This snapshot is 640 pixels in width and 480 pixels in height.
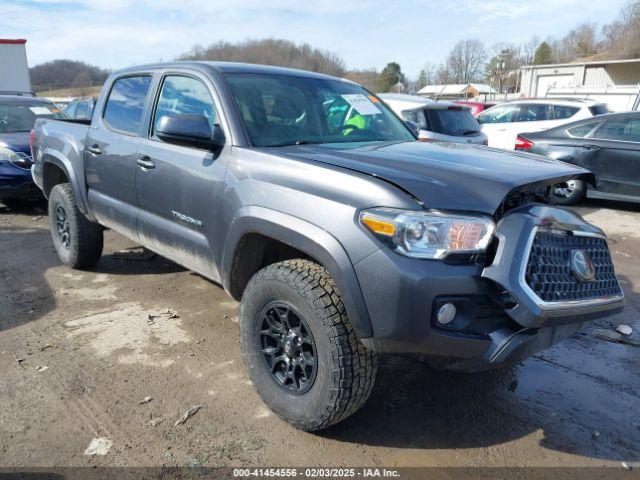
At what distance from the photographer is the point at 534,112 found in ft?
38.7

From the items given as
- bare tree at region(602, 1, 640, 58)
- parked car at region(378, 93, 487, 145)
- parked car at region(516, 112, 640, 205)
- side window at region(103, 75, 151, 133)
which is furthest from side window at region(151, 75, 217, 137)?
bare tree at region(602, 1, 640, 58)

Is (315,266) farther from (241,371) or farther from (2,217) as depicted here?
(2,217)

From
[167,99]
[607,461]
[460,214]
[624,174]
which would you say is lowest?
[607,461]

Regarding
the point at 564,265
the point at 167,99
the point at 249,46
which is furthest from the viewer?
the point at 249,46

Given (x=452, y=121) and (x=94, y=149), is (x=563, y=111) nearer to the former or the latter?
(x=452, y=121)

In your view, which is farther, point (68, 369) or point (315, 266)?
point (68, 369)

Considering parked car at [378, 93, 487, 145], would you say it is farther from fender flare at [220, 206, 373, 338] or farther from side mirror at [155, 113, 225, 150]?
fender flare at [220, 206, 373, 338]

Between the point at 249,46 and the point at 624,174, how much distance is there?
207 feet

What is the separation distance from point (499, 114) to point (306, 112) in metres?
10.1

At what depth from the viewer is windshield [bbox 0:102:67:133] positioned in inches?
318

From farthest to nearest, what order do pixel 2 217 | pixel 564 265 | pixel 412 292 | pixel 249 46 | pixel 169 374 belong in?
1. pixel 249 46
2. pixel 2 217
3. pixel 169 374
4. pixel 564 265
5. pixel 412 292

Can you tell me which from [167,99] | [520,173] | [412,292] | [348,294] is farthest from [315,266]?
[167,99]

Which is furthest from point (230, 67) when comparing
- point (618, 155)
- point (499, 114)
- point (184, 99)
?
point (499, 114)

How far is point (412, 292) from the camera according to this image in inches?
84.6
